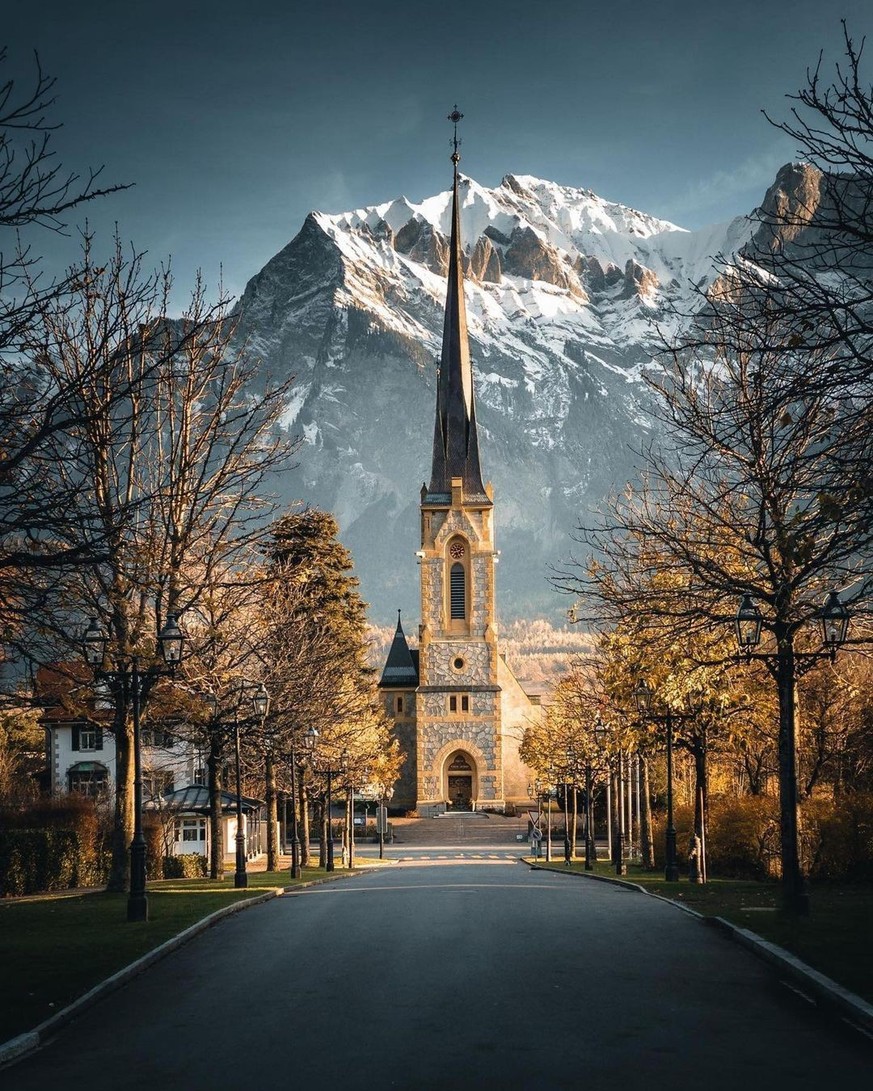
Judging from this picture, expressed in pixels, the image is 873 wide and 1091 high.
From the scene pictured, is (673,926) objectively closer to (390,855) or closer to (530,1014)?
(530,1014)

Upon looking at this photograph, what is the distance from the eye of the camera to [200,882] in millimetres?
32906

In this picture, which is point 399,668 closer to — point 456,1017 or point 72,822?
point 72,822

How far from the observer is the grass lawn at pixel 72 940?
12.3m

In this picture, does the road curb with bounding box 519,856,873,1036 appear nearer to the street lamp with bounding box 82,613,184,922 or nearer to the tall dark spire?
the street lamp with bounding box 82,613,184,922

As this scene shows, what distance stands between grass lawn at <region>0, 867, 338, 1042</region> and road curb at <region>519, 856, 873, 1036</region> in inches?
276

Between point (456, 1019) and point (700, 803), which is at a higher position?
point (700, 803)

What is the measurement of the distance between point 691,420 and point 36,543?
10.9 m

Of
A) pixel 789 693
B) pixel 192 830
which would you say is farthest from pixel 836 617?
pixel 192 830

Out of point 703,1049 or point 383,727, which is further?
point 383,727

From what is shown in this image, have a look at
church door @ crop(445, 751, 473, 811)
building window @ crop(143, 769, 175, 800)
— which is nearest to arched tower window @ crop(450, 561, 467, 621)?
church door @ crop(445, 751, 473, 811)

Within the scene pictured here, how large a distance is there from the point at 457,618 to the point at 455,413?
15.7 metres

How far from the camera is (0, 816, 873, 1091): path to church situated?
923cm

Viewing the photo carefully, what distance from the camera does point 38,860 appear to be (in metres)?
33.6

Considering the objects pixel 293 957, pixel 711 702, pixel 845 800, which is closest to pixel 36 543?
pixel 293 957
